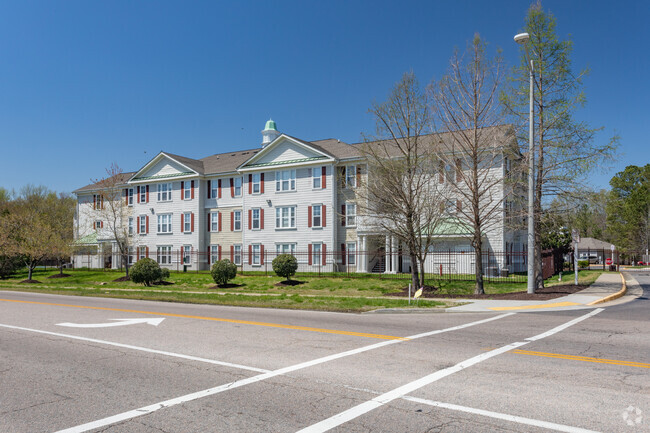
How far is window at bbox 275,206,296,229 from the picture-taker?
1499 inches

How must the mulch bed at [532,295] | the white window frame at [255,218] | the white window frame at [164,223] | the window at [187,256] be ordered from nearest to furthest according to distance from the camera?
the mulch bed at [532,295], the white window frame at [255,218], the window at [187,256], the white window frame at [164,223]

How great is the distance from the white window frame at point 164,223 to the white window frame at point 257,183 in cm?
992

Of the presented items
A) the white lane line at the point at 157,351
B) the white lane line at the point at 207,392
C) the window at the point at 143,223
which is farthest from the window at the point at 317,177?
the white lane line at the point at 207,392

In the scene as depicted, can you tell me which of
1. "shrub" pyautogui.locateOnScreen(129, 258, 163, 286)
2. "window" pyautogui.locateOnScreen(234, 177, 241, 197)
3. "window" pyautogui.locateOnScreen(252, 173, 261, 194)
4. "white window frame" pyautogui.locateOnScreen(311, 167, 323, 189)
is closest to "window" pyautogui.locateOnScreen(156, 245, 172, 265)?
"window" pyautogui.locateOnScreen(234, 177, 241, 197)

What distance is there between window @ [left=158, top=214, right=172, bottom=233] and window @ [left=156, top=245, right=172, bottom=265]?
155 centimetres

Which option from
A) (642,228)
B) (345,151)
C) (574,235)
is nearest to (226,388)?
(574,235)

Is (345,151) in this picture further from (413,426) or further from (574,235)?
(413,426)

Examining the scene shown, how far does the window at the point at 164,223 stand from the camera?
145 feet

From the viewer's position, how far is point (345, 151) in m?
37.5

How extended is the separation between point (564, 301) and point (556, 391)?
11.6 metres

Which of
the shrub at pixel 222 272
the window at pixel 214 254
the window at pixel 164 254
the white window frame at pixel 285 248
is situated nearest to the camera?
the shrub at pixel 222 272

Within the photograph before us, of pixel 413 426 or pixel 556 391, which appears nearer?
pixel 413 426

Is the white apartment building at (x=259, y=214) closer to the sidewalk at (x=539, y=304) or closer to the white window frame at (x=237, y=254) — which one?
the white window frame at (x=237, y=254)

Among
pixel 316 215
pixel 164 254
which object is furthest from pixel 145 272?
pixel 164 254
